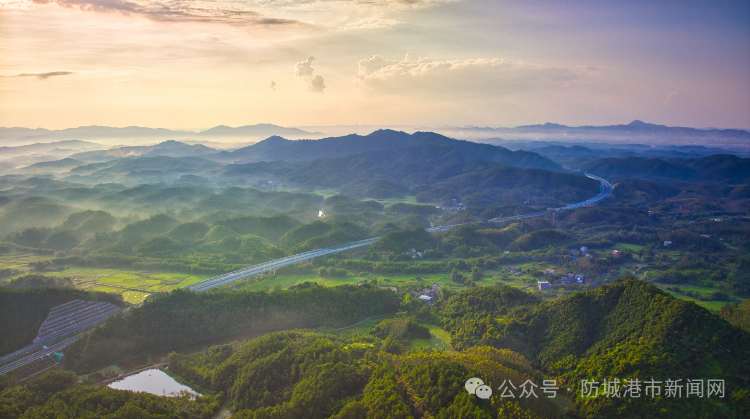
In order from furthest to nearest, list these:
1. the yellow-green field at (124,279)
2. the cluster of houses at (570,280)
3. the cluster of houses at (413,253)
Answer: the cluster of houses at (413,253)
the cluster of houses at (570,280)
the yellow-green field at (124,279)

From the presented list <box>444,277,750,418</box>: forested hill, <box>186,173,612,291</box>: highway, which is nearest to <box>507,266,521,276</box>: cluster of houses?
<box>444,277,750,418</box>: forested hill

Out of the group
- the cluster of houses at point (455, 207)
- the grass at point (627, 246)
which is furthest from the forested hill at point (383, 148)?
the grass at point (627, 246)

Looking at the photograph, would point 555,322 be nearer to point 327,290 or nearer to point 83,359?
point 327,290

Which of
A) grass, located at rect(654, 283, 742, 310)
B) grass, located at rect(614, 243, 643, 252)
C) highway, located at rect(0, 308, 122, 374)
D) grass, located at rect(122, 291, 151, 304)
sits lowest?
grass, located at rect(122, 291, 151, 304)

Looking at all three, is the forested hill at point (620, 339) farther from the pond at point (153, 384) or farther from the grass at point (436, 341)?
the pond at point (153, 384)

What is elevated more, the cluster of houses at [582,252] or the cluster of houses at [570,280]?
the cluster of houses at [582,252]

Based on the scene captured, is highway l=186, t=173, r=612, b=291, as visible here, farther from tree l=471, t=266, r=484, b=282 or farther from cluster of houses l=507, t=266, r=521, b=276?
cluster of houses l=507, t=266, r=521, b=276

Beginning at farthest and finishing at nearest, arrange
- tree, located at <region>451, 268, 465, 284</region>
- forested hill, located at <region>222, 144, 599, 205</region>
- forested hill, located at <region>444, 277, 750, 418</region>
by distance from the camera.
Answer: forested hill, located at <region>222, 144, 599, 205</region>, tree, located at <region>451, 268, 465, 284</region>, forested hill, located at <region>444, 277, 750, 418</region>

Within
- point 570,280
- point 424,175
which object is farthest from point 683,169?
point 570,280
